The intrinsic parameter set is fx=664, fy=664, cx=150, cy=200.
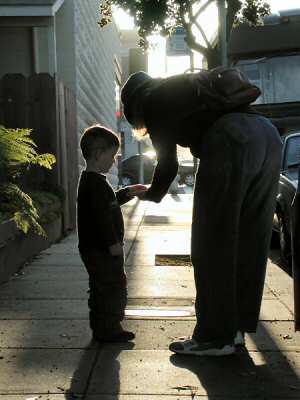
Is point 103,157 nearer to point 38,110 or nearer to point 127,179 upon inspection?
point 38,110

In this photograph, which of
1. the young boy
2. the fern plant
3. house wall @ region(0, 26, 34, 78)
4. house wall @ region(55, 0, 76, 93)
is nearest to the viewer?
the young boy

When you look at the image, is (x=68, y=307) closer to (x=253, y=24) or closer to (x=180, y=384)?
(x=180, y=384)

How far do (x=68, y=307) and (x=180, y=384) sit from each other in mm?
1992

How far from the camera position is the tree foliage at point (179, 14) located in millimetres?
18312

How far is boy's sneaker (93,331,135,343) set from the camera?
435cm

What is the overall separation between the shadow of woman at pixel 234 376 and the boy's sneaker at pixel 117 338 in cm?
43

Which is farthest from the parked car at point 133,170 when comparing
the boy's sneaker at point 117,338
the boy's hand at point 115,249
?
the boy's hand at point 115,249

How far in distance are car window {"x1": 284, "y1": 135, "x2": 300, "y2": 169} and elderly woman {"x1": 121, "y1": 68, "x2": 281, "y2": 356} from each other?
16.6 feet

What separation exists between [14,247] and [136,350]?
2969 millimetres

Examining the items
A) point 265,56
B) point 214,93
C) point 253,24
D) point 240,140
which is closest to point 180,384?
point 240,140

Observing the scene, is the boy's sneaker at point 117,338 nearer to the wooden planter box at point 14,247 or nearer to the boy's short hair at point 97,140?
the boy's short hair at point 97,140

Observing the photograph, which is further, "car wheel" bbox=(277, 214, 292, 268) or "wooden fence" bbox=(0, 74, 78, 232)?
"wooden fence" bbox=(0, 74, 78, 232)

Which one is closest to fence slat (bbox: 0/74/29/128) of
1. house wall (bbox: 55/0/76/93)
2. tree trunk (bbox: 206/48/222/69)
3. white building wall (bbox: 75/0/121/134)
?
house wall (bbox: 55/0/76/93)

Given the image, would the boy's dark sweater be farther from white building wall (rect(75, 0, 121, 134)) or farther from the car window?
white building wall (rect(75, 0, 121, 134))
